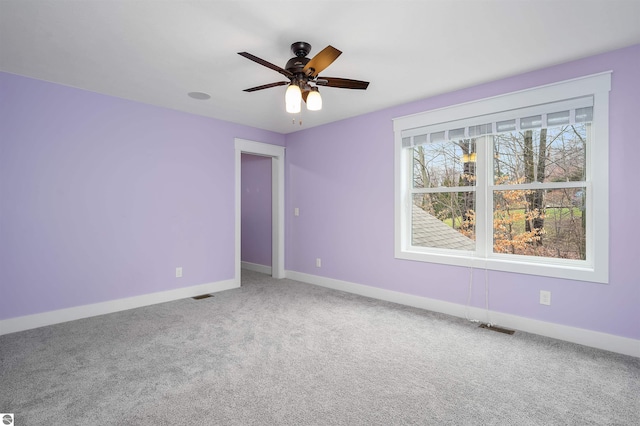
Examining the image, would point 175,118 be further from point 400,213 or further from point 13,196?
point 400,213

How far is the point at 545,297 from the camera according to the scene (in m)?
3.02

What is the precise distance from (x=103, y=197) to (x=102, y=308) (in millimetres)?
1244

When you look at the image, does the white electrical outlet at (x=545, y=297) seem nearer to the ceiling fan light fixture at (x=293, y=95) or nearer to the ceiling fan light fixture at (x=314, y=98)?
the ceiling fan light fixture at (x=314, y=98)

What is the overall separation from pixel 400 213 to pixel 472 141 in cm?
114

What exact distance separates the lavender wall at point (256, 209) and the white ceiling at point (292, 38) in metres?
2.58

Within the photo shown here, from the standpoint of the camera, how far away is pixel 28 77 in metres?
3.21

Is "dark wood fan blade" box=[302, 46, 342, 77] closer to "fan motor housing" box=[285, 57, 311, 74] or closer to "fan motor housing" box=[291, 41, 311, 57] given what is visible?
"fan motor housing" box=[285, 57, 311, 74]

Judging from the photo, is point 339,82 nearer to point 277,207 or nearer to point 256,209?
point 277,207

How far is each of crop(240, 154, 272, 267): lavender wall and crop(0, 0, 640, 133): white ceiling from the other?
8.46ft

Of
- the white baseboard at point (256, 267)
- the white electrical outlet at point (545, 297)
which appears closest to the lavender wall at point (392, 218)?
the white electrical outlet at point (545, 297)

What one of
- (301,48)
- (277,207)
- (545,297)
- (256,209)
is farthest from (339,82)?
(256,209)

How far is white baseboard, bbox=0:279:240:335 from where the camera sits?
3138 mm

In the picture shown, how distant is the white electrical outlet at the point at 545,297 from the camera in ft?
9.84

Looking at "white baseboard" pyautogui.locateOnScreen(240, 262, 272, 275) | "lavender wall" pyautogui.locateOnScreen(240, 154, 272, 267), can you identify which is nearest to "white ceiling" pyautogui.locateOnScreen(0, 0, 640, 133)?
"lavender wall" pyautogui.locateOnScreen(240, 154, 272, 267)
